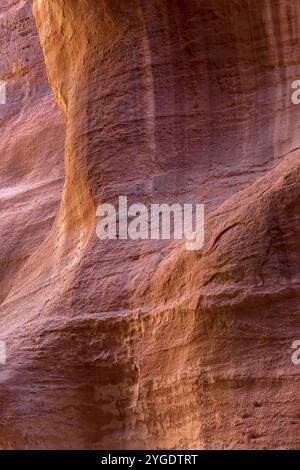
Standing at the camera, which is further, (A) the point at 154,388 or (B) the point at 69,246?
(B) the point at 69,246

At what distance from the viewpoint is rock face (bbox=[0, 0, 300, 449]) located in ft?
16.2

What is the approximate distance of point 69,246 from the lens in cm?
657

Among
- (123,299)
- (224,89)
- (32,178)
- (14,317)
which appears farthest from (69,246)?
(32,178)

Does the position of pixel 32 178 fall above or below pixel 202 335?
above

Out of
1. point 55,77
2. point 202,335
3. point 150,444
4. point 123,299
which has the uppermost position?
point 55,77

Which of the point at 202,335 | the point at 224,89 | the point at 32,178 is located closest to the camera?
the point at 202,335

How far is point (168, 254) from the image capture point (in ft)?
18.2

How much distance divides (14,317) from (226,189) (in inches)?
74.1

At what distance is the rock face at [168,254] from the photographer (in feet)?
16.2

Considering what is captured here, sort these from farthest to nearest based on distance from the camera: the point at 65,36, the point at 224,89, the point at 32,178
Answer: the point at 32,178, the point at 65,36, the point at 224,89

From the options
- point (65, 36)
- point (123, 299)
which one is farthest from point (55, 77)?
point (123, 299)

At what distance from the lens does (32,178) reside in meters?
9.30

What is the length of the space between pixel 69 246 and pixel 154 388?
5.08 ft

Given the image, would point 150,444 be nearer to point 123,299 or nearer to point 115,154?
point 123,299
